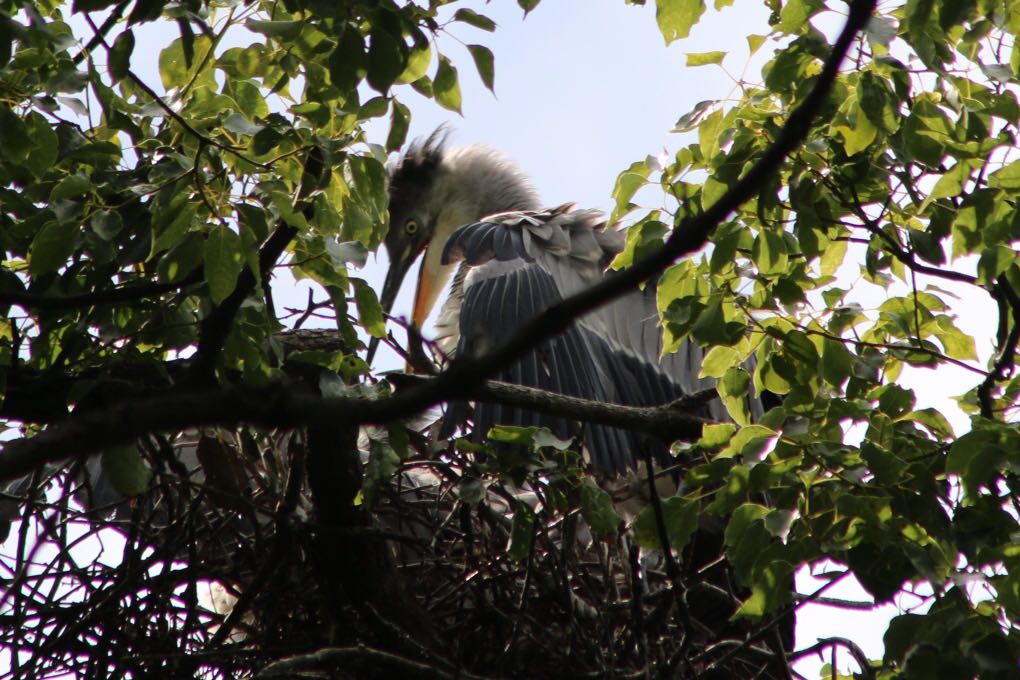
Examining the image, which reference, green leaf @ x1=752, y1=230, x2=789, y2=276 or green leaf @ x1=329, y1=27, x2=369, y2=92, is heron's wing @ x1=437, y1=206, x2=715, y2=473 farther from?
green leaf @ x1=329, y1=27, x2=369, y2=92

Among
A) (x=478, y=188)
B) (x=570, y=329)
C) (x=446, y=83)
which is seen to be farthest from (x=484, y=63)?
(x=478, y=188)

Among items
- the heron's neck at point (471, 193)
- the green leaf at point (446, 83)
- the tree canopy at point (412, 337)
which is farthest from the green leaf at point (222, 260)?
the heron's neck at point (471, 193)

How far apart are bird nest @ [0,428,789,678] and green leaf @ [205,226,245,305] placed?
17.0 inches

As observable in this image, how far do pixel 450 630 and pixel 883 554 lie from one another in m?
0.94

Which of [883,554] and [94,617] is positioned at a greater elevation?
[94,617]

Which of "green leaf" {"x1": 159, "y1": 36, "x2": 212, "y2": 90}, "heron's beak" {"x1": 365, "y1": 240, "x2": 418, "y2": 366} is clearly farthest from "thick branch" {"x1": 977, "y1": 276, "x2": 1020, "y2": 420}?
"heron's beak" {"x1": 365, "y1": 240, "x2": 418, "y2": 366}

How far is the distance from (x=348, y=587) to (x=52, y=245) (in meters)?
0.80

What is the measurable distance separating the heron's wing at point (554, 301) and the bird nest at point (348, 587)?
1.11 m

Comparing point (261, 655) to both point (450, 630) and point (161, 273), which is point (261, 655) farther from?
point (161, 273)

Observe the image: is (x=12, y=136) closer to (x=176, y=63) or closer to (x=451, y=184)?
(x=176, y=63)

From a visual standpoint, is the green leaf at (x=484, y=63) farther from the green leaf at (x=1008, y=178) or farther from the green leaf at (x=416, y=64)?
the green leaf at (x=1008, y=178)

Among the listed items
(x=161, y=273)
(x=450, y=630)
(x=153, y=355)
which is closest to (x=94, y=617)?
(x=153, y=355)

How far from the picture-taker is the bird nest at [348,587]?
2133 mm

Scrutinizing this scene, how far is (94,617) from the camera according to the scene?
2297 mm
